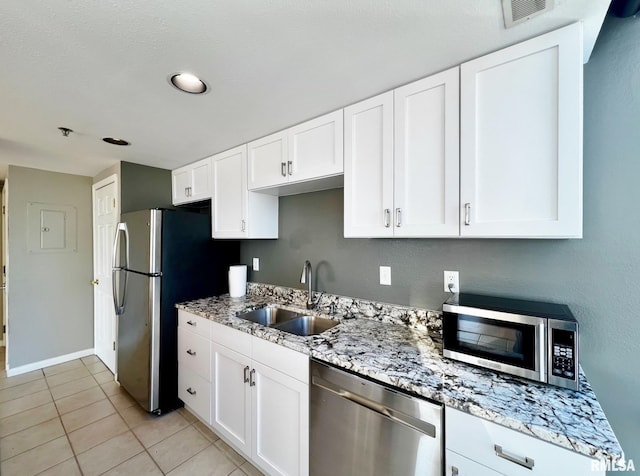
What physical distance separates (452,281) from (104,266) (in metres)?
3.62

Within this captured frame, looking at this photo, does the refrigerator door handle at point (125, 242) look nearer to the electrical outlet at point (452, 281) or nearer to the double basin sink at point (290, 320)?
the double basin sink at point (290, 320)

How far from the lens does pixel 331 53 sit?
113 centimetres

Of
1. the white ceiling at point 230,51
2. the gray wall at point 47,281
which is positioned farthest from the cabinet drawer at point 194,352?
the gray wall at point 47,281

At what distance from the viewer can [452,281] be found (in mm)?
1479

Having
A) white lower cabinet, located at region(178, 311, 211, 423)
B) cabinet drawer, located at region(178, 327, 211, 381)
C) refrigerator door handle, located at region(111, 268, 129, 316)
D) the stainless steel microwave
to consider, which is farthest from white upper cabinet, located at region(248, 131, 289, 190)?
refrigerator door handle, located at region(111, 268, 129, 316)

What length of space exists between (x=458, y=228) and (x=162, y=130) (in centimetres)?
202

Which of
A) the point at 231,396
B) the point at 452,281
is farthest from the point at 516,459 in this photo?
the point at 231,396

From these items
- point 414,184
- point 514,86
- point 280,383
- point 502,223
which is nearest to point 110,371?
point 280,383

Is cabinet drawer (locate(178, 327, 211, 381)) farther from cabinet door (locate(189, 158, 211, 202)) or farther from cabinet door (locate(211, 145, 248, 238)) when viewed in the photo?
cabinet door (locate(189, 158, 211, 202))

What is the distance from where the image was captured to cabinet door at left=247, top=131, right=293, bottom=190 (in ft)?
6.07

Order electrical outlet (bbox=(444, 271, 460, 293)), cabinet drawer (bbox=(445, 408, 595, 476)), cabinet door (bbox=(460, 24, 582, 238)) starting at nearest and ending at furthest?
cabinet drawer (bbox=(445, 408, 595, 476)) → cabinet door (bbox=(460, 24, 582, 238)) → electrical outlet (bbox=(444, 271, 460, 293))

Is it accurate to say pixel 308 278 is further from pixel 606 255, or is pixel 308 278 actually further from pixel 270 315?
pixel 606 255

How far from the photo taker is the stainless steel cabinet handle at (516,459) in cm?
78

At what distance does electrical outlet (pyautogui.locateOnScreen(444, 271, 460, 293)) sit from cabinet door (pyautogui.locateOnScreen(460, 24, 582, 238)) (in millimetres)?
393
